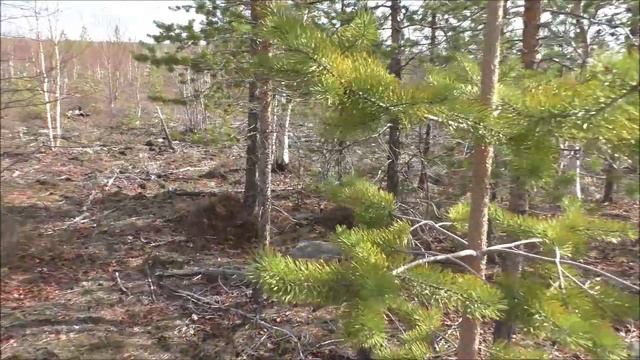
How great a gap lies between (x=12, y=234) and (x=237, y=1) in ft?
12.6

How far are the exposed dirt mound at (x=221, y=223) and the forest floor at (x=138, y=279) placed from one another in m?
0.21

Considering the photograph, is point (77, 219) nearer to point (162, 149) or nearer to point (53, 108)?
point (162, 149)

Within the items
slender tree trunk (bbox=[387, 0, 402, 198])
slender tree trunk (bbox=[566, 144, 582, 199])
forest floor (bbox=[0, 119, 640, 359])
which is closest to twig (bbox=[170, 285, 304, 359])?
forest floor (bbox=[0, 119, 640, 359])

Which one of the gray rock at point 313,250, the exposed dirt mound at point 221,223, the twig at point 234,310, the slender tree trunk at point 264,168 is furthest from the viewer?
the exposed dirt mound at point 221,223

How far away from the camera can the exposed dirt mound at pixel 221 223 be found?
9344 millimetres

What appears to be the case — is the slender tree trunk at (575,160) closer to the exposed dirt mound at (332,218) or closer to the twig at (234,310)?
the twig at (234,310)

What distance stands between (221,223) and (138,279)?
216 cm

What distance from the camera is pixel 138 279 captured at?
26.0 feet

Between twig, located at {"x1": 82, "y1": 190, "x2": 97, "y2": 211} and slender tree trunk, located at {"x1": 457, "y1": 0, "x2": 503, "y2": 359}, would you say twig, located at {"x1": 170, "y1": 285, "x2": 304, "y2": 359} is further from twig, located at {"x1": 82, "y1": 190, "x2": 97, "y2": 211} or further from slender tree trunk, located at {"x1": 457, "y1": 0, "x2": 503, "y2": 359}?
twig, located at {"x1": 82, "y1": 190, "x2": 97, "y2": 211}

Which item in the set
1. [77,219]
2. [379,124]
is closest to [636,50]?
[379,124]

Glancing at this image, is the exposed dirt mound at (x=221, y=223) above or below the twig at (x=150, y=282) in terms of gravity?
above

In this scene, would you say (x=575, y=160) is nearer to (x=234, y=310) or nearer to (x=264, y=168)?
(x=264, y=168)

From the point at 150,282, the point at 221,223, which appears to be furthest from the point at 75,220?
the point at 150,282

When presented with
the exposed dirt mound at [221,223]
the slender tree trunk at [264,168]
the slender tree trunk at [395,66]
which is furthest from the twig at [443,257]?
the exposed dirt mound at [221,223]
